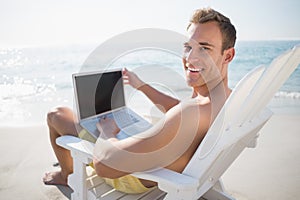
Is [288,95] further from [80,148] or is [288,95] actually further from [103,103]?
[80,148]

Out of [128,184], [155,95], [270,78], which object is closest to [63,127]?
[128,184]

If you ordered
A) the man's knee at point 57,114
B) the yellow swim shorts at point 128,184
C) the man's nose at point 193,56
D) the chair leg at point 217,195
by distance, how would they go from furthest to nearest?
the man's knee at point 57,114 < the chair leg at point 217,195 < the yellow swim shorts at point 128,184 < the man's nose at point 193,56

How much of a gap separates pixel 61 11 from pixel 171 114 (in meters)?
20.6

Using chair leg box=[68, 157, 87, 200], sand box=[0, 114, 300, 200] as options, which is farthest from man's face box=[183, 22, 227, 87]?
sand box=[0, 114, 300, 200]

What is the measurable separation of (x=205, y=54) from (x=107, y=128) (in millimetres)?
769

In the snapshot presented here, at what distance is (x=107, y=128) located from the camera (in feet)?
5.76

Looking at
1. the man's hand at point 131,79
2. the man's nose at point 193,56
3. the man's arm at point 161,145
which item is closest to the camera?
the man's arm at point 161,145

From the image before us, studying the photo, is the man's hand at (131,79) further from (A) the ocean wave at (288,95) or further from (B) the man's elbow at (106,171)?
(A) the ocean wave at (288,95)

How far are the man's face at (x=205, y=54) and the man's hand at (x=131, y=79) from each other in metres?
0.79

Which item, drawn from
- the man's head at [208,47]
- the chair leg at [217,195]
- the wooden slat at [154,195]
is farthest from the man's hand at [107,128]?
the chair leg at [217,195]

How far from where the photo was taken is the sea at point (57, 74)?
593 centimetres

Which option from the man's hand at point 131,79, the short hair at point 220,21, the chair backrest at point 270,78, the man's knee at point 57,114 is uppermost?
the short hair at point 220,21

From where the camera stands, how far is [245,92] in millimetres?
1185

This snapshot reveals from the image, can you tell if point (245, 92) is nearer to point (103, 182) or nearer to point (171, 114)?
point (171, 114)
